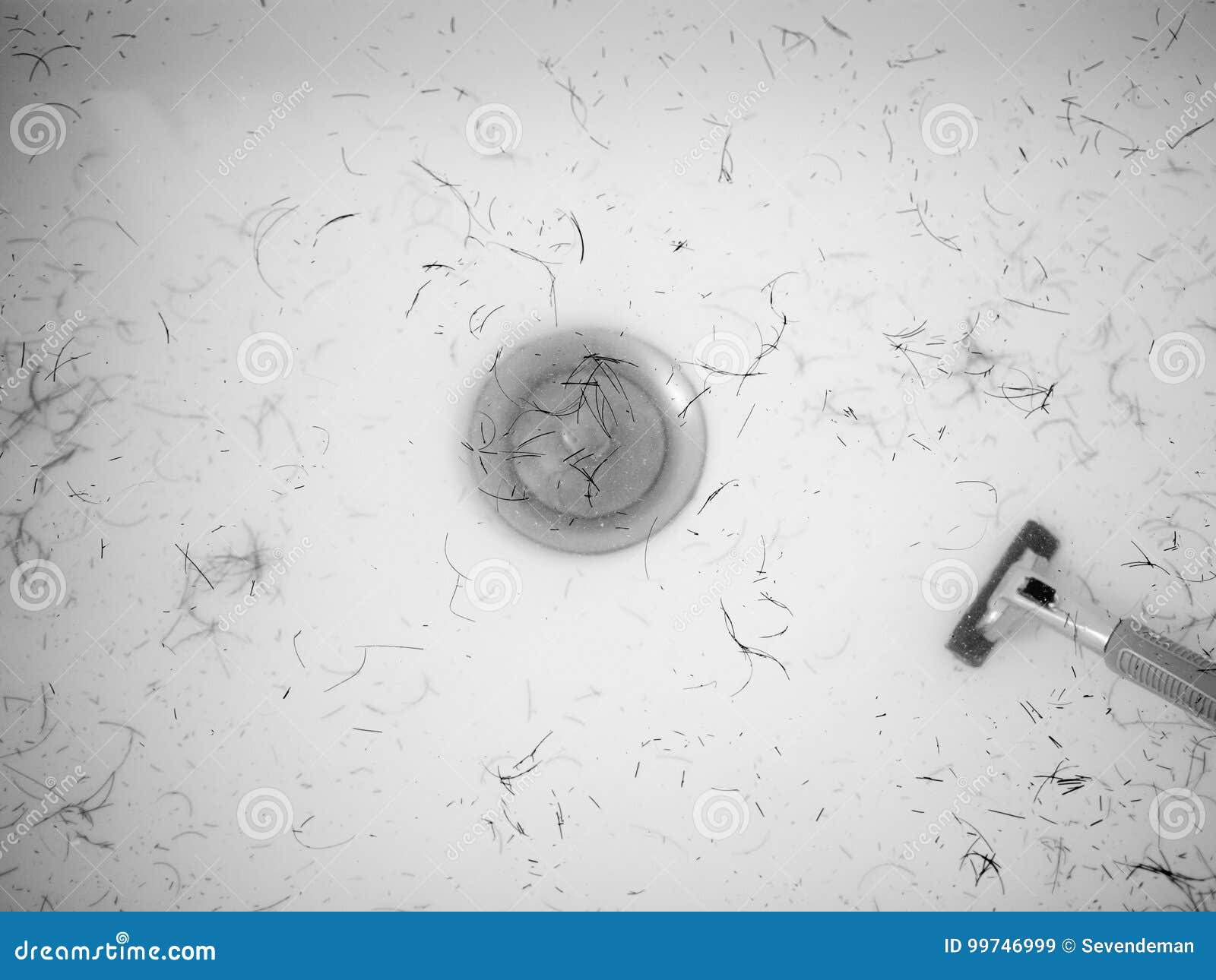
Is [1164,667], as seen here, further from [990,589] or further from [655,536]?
[655,536]

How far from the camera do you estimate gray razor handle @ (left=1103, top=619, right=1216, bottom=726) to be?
21.2 inches

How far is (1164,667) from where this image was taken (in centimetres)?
55

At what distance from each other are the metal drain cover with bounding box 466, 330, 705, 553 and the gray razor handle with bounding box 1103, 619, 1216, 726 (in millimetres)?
359

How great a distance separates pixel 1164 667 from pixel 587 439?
48 cm

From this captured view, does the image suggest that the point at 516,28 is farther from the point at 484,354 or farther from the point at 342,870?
the point at 342,870

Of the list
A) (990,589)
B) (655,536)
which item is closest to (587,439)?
(655,536)

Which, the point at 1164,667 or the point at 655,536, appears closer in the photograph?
the point at 1164,667

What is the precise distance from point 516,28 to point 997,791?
0.83m

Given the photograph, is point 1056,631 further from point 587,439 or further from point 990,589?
point 587,439

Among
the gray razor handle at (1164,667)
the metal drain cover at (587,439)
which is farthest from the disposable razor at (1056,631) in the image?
the metal drain cover at (587,439)

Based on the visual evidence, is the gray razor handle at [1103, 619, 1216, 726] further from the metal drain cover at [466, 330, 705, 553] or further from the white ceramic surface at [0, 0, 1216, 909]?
the metal drain cover at [466, 330, 705, 553]

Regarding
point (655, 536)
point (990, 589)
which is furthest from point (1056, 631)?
point (655, 536)

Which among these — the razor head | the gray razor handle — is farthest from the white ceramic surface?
the gray razor handle

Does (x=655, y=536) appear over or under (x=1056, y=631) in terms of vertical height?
under
